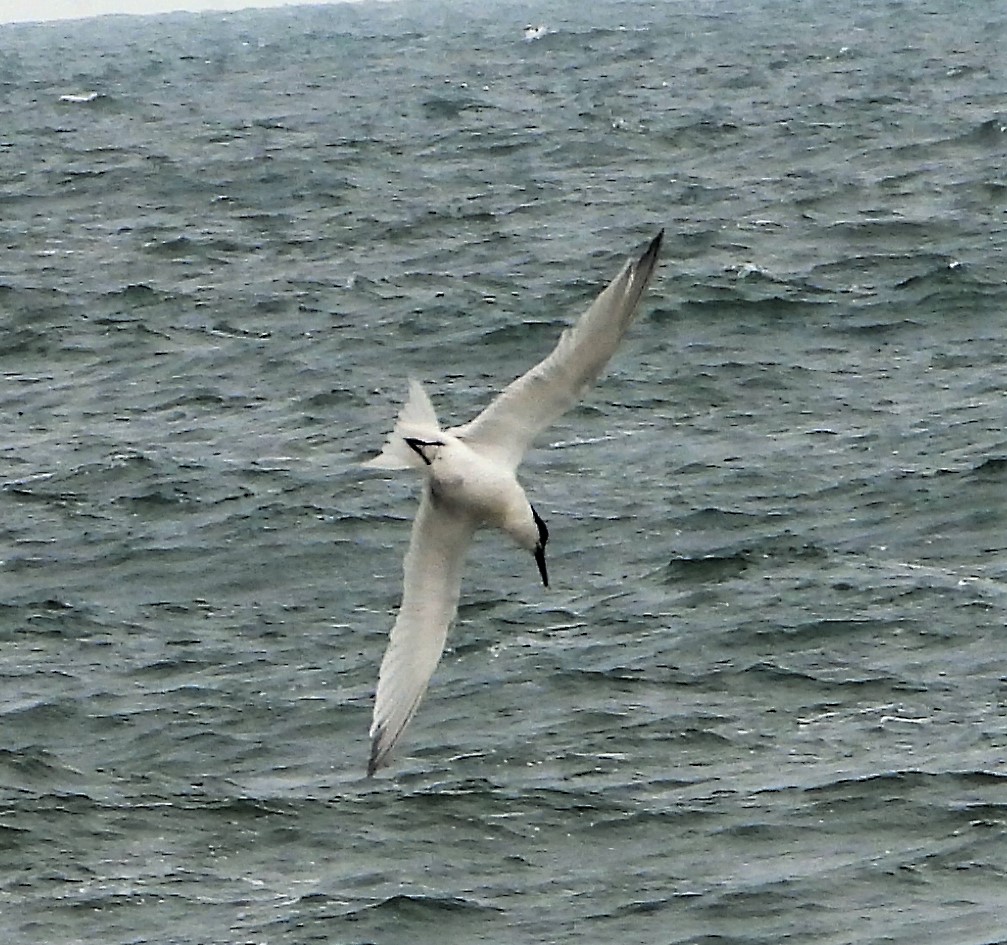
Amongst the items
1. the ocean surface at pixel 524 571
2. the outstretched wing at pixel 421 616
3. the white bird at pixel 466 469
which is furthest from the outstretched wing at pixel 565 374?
the ocean surface at pixel 524 571

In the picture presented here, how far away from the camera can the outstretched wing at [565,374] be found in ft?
28.7

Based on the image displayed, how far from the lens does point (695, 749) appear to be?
14750 mm

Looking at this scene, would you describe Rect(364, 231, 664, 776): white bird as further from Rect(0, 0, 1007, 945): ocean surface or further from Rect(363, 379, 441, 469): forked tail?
Rect(0, 0, 1007, 945): ocean surface

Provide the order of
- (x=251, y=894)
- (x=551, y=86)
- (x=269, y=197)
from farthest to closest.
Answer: (x=551, y=86) < (x=269, y=197) < (x=251, y=894)

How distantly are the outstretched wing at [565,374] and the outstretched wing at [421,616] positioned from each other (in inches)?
13.2

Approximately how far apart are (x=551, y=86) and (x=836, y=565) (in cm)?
3915

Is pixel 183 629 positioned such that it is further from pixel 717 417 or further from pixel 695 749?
pixel 717 417

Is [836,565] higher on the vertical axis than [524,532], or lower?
lower

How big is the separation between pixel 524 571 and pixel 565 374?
30.2 feet

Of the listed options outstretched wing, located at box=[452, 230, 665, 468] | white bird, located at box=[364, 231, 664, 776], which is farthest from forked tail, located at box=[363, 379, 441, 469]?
outstretched wing, located at box=[452, 230, 665, 468]

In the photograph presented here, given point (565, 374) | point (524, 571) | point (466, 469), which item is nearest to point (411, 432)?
point (466, 469)

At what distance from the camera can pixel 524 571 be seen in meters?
18.1

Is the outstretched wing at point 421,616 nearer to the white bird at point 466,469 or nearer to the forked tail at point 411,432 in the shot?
the white bird at point 466,469

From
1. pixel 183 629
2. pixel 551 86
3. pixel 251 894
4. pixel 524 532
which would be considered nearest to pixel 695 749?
pixel 251 894
